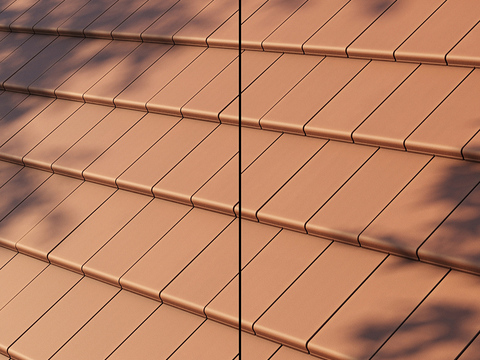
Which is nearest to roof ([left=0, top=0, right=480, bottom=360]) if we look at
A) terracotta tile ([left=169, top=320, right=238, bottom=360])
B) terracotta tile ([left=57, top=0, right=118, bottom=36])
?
terracotta tile ([left=169, top=320, right=238, bottom=360])

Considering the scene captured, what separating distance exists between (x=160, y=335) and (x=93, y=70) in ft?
5.79

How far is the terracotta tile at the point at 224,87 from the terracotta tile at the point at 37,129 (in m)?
0.78

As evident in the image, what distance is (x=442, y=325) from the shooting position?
236 cm

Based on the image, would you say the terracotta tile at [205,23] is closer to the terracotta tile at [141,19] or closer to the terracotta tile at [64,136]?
the terracotta tile at [141,19]

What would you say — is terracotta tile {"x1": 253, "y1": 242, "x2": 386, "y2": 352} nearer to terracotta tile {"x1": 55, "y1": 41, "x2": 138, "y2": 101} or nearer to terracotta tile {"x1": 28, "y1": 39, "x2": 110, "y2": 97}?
terracotta tile {"x1": 55, "y1": 41, "x2": 138, "y2": 101}

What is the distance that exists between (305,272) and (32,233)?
1.44 m

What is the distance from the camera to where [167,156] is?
11.4 ft

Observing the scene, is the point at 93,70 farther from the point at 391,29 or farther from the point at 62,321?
the point at 391,29

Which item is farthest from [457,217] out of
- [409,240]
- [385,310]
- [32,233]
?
[32,233]

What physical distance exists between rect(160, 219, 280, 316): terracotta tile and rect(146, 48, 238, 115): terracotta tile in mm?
852

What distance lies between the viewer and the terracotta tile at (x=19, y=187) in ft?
12.4

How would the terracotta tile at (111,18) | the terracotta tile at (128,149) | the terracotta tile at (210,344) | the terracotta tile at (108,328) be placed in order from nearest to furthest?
the terracotta tile at (210,344) → the terracotta tile at (108,328) → the terracotta tile at (128,149) → the terracotta tile at (111,18)

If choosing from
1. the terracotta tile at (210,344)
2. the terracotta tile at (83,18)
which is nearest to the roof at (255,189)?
the terracotta tile at (210,344)

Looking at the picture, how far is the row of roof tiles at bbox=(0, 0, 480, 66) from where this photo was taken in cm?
314
